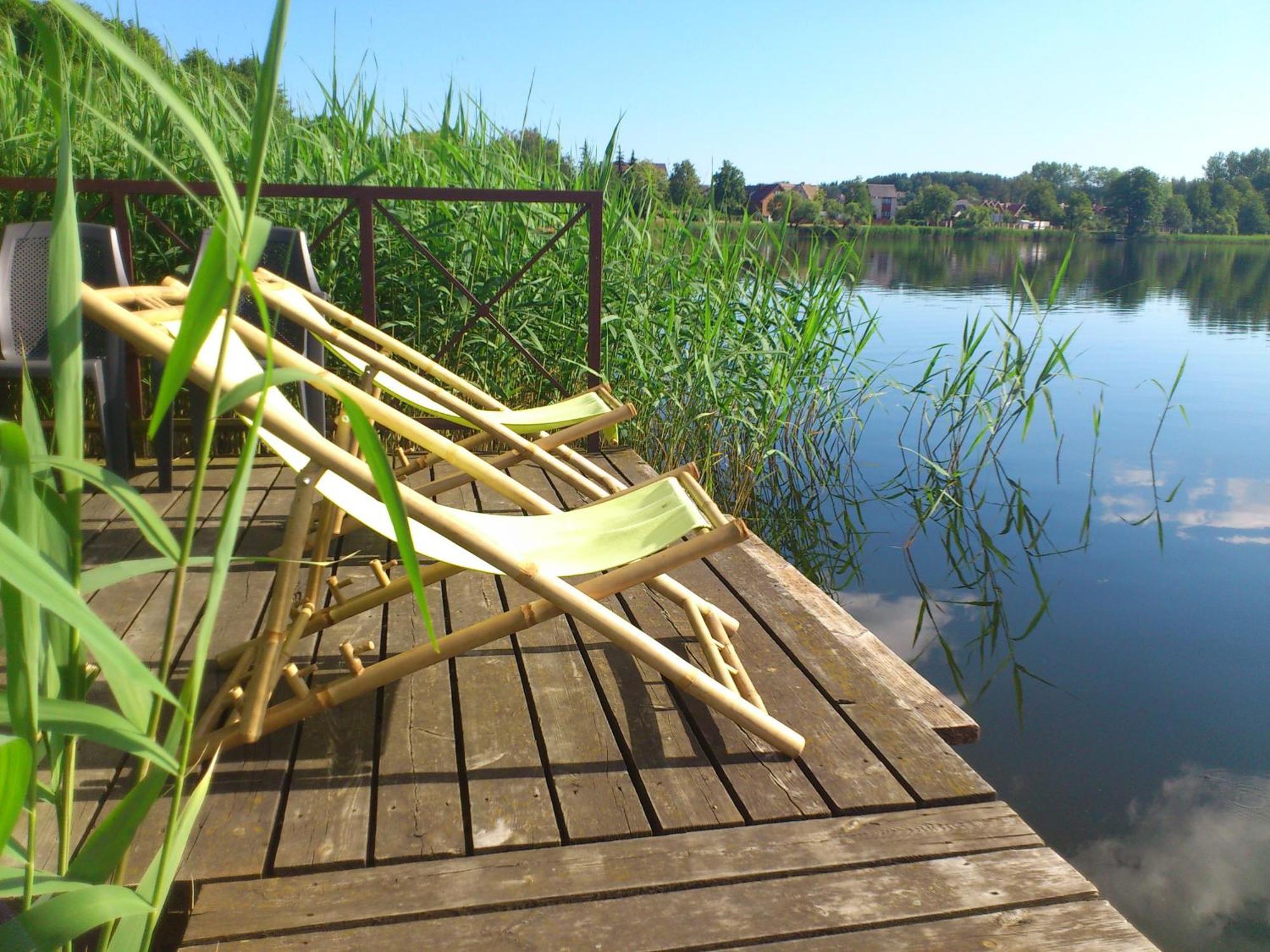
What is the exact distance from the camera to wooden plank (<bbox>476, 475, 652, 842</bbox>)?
1.74 meters

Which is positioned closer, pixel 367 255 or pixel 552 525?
pixel 552 525

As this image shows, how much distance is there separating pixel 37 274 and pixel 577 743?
325 centimetres

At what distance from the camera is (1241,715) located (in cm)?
359

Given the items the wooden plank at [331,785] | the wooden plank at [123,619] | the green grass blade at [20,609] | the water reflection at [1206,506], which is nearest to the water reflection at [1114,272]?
the water reflection at [1206,506]

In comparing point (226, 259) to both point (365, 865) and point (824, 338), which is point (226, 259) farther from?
point (824, 338)

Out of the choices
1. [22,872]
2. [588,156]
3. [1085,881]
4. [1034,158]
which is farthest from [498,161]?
[1034,158]

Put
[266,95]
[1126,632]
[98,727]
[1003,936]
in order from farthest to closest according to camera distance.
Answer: [1126,632] < [1003,936] < [98,727] < [266,95]

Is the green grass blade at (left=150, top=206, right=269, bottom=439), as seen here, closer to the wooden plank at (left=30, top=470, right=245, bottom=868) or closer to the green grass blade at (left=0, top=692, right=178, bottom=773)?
the green grass blade at (left=0, top=692, right=178, bottom=773)

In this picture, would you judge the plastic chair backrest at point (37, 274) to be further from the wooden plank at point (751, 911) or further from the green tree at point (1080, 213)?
the green tree at point (1080, 213)

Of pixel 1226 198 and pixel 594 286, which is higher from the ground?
pixel 1226 198

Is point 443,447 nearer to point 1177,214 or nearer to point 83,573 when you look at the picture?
point 83,573

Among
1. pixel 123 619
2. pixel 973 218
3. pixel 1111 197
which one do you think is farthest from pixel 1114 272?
pixel 123 619

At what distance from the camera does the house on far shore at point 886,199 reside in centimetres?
4678

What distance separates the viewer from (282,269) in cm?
410
